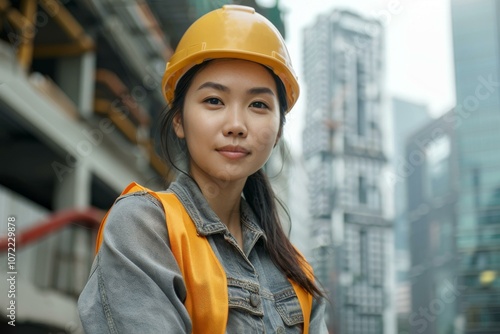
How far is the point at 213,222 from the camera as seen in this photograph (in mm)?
1182

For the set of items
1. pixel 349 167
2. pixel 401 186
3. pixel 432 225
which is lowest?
pixel 432 225

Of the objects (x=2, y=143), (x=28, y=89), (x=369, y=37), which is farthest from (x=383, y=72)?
(x=2, y=143)

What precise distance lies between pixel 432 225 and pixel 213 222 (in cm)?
431

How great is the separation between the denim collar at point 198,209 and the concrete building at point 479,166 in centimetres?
385

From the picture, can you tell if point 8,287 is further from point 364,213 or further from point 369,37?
point 369,37

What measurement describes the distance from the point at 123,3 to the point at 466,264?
6.64 m

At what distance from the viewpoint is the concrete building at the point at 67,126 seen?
5258mm

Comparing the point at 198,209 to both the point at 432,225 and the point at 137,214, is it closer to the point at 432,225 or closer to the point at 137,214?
the point at 137,214

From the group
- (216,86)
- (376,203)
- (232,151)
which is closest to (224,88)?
(216,86)

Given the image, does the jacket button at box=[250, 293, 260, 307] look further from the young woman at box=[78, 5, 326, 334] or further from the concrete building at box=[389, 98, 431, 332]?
the concrete building at box=[389, 98, 431, 332]

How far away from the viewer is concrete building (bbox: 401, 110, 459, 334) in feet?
15.7

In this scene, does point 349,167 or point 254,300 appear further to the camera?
point 349,167

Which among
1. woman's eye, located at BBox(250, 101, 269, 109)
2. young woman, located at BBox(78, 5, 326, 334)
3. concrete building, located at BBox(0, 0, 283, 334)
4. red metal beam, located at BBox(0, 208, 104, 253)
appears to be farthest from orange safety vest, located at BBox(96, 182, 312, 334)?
red metal beam, located at BBox(0, 208, 104, 253)

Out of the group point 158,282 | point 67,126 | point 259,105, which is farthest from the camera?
point 67,126
